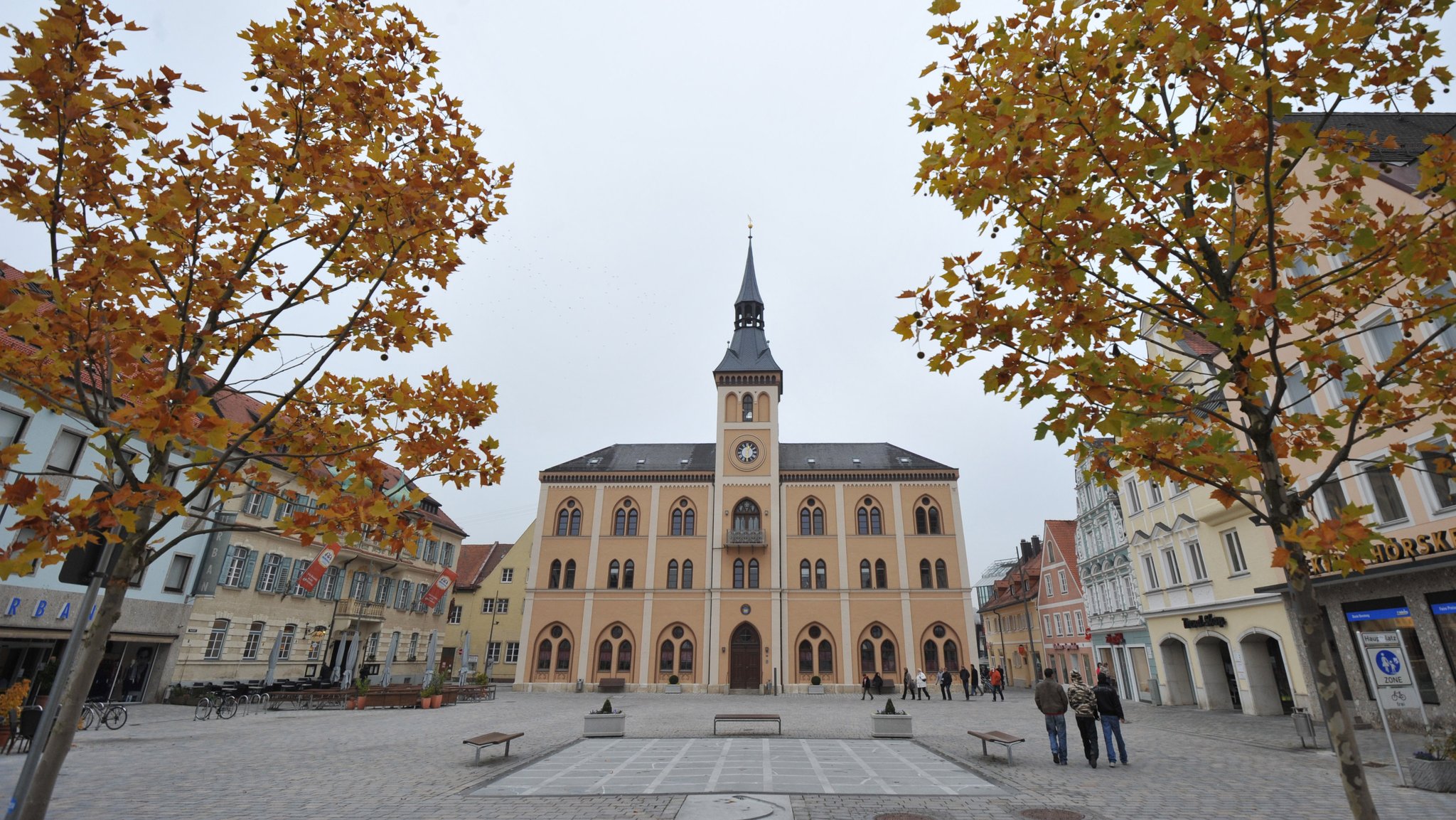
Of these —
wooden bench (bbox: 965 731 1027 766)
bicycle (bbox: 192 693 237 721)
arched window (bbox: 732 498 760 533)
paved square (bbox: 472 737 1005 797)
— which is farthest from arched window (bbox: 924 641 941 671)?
bicycle (bbox: 192 693 237 721)

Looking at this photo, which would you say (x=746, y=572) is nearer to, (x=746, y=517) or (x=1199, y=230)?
(x=746, y=517)

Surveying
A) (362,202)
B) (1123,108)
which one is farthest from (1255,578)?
(362,202)

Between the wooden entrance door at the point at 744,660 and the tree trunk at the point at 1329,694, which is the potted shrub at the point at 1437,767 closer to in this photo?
the tree trunk at the point at 1329,694

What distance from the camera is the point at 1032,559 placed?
178ft

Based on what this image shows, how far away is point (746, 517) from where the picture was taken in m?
42.7

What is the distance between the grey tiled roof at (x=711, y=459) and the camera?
44.2 m

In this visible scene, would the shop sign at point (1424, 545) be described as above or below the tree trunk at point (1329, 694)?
above

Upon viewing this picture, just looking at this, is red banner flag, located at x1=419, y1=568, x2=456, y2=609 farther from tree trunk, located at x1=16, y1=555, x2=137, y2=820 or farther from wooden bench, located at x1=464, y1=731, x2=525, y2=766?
tree trunk, located at x1=16, y1=555, x2=137, y2=820

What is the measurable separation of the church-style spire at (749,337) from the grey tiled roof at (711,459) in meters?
6.27

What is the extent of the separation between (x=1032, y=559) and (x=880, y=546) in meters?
20.6

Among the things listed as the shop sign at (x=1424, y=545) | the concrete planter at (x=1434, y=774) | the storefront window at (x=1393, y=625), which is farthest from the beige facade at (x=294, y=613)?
the storefront window at (x=1393, y=625)

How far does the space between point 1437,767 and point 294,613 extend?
3797 cm

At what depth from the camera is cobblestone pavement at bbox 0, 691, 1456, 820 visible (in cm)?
844

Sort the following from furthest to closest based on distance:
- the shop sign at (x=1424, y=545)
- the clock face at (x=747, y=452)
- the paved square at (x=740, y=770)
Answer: the clock face at (x=747, y=452) < the shop sign at (x=1424, y=545) < the paved square at (x=740, y=770)
